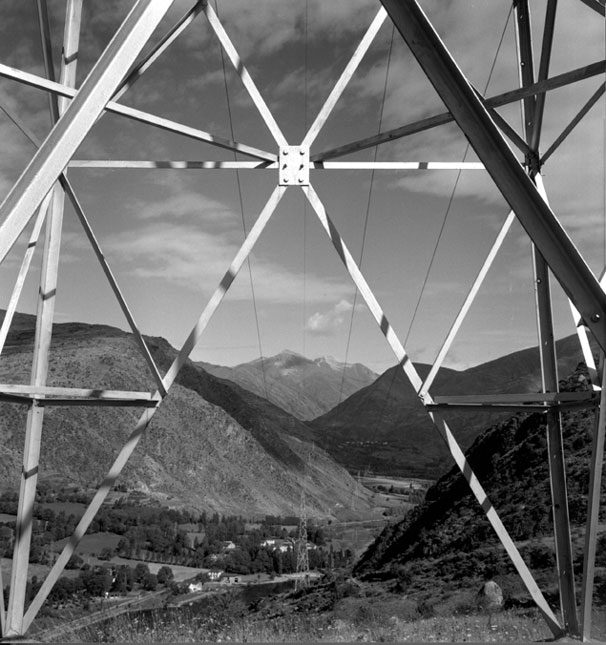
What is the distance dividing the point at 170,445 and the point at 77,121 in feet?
181

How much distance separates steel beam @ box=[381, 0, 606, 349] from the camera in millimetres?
3994

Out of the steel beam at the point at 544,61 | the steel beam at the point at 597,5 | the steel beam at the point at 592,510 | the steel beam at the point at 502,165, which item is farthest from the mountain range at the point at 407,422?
the steel beam at the point at 502,165

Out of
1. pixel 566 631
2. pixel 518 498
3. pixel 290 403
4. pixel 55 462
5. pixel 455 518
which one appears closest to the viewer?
pixel 566 631

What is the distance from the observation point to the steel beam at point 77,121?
144 inches

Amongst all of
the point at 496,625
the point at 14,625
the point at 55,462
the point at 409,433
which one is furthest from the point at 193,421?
the point at 14,625

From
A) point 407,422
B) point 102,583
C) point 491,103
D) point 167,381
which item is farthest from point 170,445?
point 491,103

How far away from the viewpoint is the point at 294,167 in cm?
871

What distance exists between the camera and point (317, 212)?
8445 millimetres

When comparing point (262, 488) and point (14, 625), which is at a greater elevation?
point (262, 488)

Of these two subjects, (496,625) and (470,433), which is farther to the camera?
(470,433)

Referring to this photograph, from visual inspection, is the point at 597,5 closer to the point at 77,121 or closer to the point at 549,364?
the point at 549,364

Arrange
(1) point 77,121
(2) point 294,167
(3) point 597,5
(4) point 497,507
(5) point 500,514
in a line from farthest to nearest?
(4) point 497,507 → (5) point 500,514 → (2) point 294,167 → (3) point 597,5 → (1) point 77,121

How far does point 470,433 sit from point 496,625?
4885 cm

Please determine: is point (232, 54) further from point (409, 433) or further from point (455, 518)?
point (409, 433)
